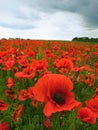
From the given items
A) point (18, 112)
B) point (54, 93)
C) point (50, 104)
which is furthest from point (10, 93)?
point (50, 104)

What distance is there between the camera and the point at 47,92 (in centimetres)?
199

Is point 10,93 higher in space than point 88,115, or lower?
lower

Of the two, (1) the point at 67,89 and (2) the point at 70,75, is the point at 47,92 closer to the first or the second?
(1) the point at 67,89

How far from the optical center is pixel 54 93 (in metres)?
2.09

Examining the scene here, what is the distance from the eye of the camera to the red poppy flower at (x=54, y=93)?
6.40 feet

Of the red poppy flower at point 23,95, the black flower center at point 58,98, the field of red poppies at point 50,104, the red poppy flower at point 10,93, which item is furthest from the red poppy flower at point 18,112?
the red poppy flower at point 10,93

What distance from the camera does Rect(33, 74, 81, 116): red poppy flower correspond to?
1.95 metres

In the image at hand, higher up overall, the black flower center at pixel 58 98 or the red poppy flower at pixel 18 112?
the black flower center at pixel 58 98

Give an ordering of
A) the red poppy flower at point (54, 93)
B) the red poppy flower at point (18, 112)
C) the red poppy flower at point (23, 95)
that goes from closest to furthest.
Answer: the red poppy flower at point (54, 93) → the red poppy flower at point (18, 112) → the red poppy flower at point (23, 95)

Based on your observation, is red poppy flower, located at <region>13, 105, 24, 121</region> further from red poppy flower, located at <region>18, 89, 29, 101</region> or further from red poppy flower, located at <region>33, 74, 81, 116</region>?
red poppy flower, located at <region>33, 74, 81, 116</region>

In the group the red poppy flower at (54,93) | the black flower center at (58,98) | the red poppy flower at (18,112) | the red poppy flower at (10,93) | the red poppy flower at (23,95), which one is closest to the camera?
the red poppy flower at (54,93)

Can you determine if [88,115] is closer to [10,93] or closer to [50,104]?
[50,104]

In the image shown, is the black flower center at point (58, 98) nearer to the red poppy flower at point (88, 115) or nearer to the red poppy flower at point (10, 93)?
the red poppy flower at point (88, 115)

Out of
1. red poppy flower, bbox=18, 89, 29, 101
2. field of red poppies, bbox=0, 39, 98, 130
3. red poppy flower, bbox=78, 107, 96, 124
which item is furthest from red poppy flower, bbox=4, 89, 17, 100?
red poppy flower, bbox=78, 107, 96, 124
